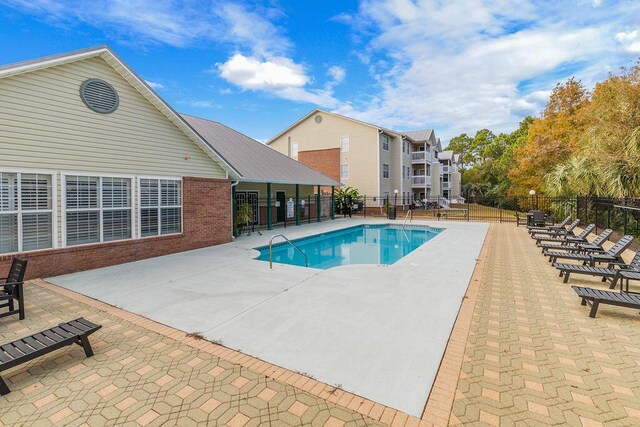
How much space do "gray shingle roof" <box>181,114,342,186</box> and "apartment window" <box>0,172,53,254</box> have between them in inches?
281

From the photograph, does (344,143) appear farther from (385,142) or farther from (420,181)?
(420,181)

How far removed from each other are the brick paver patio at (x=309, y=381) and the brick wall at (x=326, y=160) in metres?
28.7

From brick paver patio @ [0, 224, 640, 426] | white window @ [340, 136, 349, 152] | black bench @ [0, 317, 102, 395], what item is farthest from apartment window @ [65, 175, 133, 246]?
white window @ [340, 136, 349, 152]

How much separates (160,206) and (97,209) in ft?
6.55

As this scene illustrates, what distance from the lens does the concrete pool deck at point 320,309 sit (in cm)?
377

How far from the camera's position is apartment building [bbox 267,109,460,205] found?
31531 mm

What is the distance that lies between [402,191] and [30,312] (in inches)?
1324

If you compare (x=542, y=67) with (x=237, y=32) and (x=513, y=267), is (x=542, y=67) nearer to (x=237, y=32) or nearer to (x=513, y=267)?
(x=513, y=267)

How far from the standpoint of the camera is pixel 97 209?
9047 mm

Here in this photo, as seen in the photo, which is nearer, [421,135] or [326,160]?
[326,160]

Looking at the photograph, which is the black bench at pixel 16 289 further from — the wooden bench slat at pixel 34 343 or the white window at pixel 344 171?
the white window at pixel 344 171

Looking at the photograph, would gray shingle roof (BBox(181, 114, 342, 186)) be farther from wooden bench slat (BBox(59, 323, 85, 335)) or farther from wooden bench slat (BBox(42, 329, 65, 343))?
wooden bench slat (BBox(42, 329, 65, 343))

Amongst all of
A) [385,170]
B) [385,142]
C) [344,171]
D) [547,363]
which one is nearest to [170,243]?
[547,363]

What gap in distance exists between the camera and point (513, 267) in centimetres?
908
